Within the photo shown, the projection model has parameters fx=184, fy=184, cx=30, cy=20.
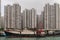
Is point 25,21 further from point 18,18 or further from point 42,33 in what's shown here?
point 42,33

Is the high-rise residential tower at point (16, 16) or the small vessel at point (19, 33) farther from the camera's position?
the small vessel at point (19, 33)

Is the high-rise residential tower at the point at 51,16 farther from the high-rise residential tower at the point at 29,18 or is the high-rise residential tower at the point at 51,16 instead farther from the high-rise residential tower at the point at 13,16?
the high-rise residential tower at the point at 13,16

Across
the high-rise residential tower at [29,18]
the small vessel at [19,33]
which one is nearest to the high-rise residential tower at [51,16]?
the high-rise residential tower at [29,18]

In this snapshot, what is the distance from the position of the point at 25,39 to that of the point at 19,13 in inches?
42.0

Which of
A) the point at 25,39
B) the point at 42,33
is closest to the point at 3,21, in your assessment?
the point at 25,39

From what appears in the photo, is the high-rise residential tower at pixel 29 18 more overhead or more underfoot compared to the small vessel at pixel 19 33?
more overhead

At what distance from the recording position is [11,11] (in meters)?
7.43

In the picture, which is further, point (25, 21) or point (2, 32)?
point (2, 32)

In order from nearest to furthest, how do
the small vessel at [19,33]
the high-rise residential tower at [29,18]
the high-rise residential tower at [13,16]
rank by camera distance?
the high-rise residential tower at [29,18]
the high-rise residential tower at [13,16]
the small vessel at [19,33]

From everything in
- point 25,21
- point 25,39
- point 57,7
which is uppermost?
point 57,7

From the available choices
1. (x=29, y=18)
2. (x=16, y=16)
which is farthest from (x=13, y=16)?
(x=29, y=18)

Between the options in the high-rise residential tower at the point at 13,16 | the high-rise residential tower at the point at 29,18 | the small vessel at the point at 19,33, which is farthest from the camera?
the small vessel at the point at 19,33

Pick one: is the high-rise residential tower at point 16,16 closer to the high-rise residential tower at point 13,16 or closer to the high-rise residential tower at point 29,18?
the high-rise residential tower at point 13,16

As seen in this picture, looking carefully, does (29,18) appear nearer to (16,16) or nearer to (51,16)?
(16,16)
